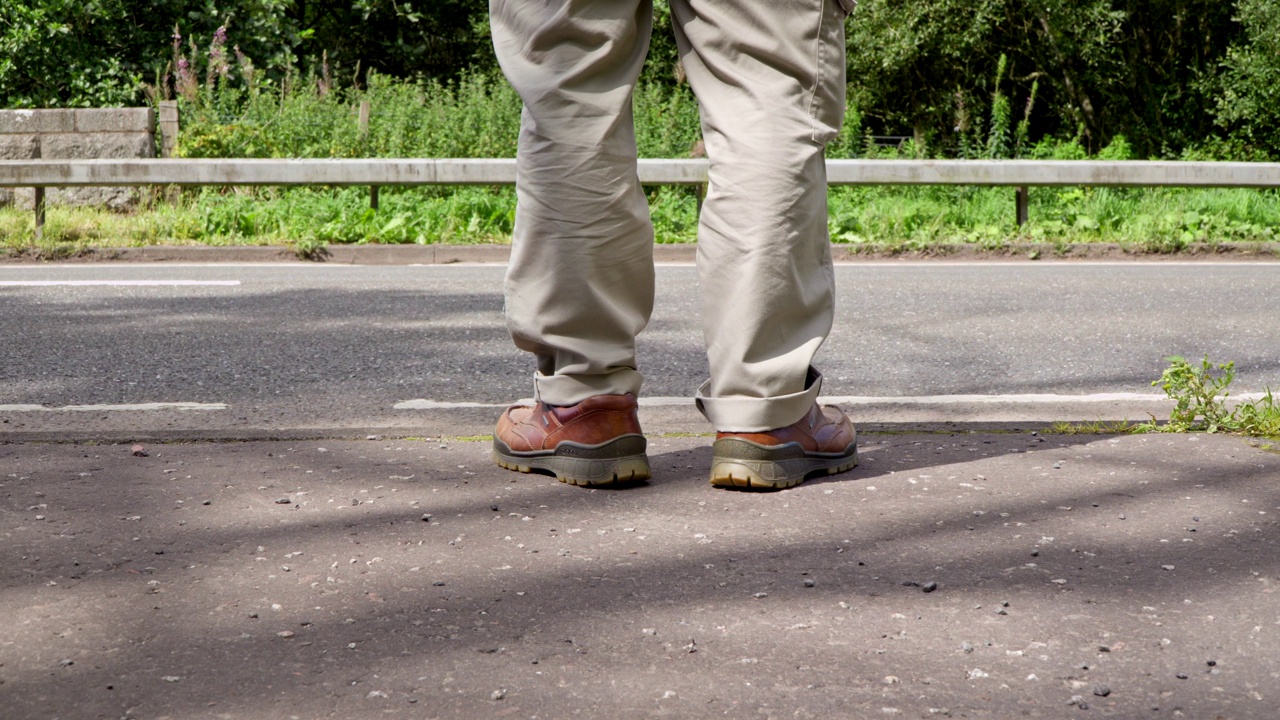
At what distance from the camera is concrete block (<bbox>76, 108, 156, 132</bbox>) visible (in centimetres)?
1123

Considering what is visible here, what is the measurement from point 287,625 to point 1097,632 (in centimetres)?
118

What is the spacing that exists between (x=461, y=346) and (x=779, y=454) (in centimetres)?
270

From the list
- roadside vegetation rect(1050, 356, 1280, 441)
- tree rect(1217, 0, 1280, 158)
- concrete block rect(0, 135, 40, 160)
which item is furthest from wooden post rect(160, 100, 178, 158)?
tree rect(1217, 0, 1280, 158)

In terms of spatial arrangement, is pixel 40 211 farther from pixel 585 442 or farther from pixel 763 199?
pixel 763 199

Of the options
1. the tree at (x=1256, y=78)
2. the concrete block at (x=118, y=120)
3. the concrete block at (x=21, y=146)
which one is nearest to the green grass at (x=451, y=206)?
the concrete block at (x=118, y=120)

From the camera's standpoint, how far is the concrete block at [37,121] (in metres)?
11.3

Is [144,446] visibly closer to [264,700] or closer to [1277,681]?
[264,700]

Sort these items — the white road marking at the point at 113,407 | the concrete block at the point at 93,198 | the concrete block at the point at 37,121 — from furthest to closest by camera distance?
the concrete block at the point at 37,121 < the concrete block at the point at 93,198 < the white road marking at the point at 113,407

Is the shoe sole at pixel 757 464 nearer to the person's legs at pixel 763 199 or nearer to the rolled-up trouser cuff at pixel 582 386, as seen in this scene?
the person's legs at pixel 763 199

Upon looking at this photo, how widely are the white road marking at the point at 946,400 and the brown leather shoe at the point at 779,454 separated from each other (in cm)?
113

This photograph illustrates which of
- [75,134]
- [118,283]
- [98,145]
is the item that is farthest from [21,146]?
[118,283]

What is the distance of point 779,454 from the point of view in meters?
2.69

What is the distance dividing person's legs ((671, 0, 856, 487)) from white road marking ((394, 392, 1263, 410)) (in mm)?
1217

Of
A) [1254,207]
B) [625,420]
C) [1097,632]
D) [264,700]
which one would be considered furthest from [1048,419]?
[1254,207]
